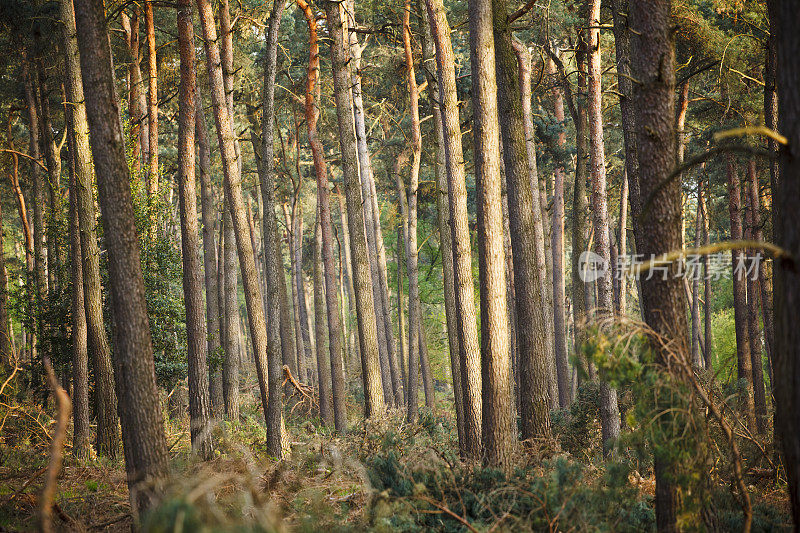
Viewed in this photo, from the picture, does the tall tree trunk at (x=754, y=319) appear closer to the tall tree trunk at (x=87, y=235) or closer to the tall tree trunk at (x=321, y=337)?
the tall tree trunk at (x=321, y=337)

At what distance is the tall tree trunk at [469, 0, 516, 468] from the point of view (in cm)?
845

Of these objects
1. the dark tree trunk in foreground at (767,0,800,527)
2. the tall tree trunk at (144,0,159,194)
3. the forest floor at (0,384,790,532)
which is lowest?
the forest floor at (0,384,790,532)

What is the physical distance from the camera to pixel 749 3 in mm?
14234

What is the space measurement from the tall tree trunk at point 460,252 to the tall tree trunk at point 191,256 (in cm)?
436

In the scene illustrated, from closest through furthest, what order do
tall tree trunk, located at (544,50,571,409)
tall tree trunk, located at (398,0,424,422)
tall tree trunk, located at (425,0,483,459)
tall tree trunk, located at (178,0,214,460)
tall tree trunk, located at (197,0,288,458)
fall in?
tall tree trunk, located at (425,0,483,459)
tall tree trunk, located at (178,0,214,460)
tall tree trunk, located at (197,0,288,458)
tall tree trunk, located at (398,0,424,422)
tall tree trunk, located at (544,50,571,409)

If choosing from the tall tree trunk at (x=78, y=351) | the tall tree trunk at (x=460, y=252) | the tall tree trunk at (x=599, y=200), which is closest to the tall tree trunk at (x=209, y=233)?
the tall tree trunk at (x=78, y=351)

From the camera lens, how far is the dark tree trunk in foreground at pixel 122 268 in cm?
595

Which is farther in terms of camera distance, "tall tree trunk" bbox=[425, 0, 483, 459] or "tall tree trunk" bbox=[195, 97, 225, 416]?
"tall tree trunk" bbox=[195, 97, 225, 416]

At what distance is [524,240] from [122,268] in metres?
5.06

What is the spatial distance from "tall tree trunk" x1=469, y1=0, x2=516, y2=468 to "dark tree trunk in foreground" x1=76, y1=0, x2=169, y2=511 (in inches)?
169

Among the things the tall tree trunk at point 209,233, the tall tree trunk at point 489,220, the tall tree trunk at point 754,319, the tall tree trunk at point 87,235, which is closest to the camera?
the tall tree trunk at point 489,220

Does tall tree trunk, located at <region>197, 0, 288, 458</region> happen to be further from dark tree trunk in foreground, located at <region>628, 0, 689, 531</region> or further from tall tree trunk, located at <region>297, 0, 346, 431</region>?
dark tree trunk in foreground, located at <region>628, 0, 689, 531</region>

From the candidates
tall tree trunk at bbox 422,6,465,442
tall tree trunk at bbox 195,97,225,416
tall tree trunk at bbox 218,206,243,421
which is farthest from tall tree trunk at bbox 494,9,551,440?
tall tree trunk at bbox 218,206,243,421

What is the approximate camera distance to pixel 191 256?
35.3ft
